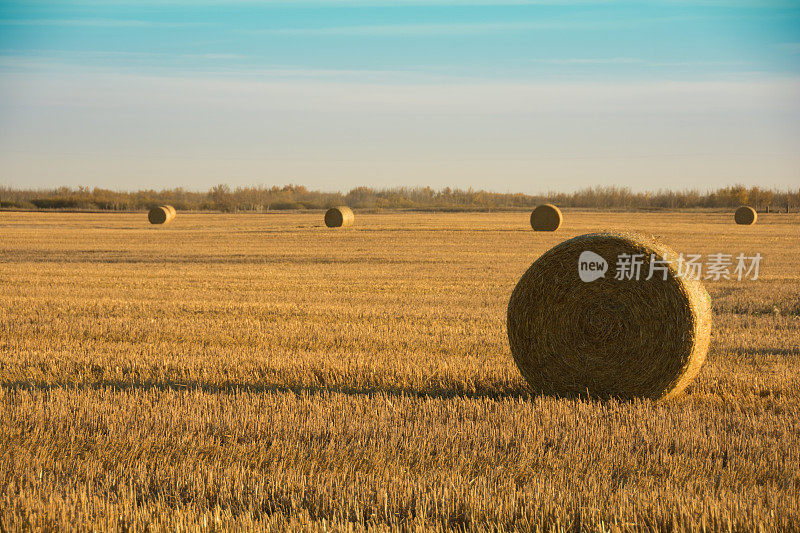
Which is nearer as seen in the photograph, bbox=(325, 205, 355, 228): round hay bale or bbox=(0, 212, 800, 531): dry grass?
bbox=(0, 212, 800, 531): dry grass

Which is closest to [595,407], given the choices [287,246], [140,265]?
[140,265]

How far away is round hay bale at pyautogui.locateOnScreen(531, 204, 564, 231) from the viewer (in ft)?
142

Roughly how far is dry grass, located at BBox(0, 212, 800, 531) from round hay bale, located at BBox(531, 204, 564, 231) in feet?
93.5

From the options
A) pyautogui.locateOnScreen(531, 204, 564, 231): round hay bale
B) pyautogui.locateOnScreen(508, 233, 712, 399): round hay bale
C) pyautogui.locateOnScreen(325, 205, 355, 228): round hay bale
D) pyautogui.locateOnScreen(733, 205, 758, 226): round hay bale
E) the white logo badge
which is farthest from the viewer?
pyautogui.locateOnScreen(733, 205, 758, 226): round hay bale

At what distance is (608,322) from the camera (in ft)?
26.0

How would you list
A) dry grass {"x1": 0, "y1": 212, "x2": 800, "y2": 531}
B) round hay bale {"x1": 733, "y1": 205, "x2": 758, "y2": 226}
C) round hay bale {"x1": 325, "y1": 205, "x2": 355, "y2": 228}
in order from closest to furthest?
dry grass {"x1": 0, "y1": 212, "x2": 800, "y2": 531}
round hay bale {"x1": 325, "y1": 205, "x2": 355, "y2": 228}
round hay bale {"x1": 733, "y1": 205, "x2": 758, "y2": 226}

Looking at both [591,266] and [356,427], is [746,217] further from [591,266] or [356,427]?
[356,427]

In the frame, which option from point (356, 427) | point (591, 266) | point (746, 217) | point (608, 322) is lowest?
point (356, 427)

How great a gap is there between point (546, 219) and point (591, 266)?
35993 mm

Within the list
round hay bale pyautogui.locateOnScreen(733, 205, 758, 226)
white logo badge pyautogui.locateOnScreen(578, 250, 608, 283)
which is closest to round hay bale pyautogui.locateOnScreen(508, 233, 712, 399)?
white logo badge pyautogui.locateOnScreen(578, 250, 608, 283)

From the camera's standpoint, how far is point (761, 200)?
98.3m

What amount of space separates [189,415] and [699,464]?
4.19m

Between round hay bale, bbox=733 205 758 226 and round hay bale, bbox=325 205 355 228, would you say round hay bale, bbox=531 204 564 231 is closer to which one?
round hay bale, bbox=325 205 355 228

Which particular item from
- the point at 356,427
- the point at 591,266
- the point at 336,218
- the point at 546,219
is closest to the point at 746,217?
the point at 546,219
